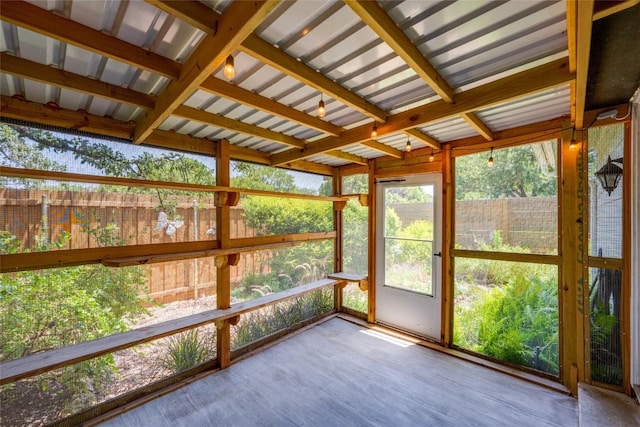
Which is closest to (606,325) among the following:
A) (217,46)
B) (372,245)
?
(372,245)

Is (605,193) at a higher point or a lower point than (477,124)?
lower

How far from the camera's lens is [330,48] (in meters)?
1.40

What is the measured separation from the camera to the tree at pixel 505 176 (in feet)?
8.69

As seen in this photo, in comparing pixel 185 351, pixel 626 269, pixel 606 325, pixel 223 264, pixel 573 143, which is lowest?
pixel 185 351

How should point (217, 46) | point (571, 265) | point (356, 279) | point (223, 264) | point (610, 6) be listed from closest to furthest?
point (610, 6), point (217, 46), point (571, 265), point (223, 264), point (356, 279)

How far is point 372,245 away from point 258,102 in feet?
9.14

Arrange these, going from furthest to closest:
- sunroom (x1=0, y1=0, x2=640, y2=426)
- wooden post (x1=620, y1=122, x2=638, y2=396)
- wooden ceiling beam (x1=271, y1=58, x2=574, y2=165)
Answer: wooden post (x1=620, y1=122, x2=638, y2=396), wooden ceiling beam (x1=271, y1=58, x2=574, y2=165), sunroom (x1=0, y1=0, x2=640, y2=426)

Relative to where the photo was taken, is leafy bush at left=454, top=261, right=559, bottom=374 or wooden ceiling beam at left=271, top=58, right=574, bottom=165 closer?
wooden ceiling beam at left=271, top=58, right=574, bottom=165

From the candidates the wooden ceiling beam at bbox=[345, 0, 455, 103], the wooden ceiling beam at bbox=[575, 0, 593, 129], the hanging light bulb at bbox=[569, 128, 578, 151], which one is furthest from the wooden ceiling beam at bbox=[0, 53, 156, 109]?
the hanging light bulb at bbox=[569, 128, 578, 151]

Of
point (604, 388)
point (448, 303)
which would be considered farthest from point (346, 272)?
point (604, 388)

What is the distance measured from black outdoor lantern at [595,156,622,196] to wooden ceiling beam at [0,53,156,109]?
11.8 ft

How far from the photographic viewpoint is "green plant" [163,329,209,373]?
8.64 feet

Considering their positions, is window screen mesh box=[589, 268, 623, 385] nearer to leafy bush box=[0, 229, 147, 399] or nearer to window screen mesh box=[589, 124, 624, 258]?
window screen mesh box=[589, 124, 624, 258]

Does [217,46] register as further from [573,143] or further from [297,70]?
[573,143]
